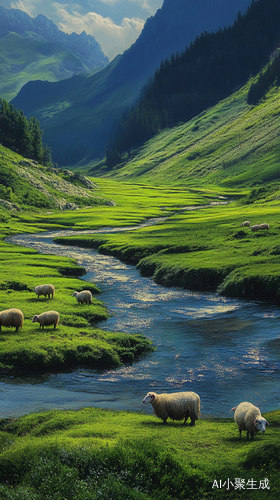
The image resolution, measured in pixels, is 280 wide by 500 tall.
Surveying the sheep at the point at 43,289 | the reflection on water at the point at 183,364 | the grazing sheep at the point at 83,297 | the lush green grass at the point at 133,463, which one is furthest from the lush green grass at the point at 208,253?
the lush green grass at the point at 133,463

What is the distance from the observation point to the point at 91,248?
7738 cm

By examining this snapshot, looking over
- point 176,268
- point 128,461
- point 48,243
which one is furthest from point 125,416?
point 48,243

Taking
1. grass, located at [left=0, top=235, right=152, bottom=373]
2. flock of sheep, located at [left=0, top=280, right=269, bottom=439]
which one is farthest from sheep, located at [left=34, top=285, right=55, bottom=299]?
flock of sheep, located at [left=0, top=280, right=269, bottom=439]

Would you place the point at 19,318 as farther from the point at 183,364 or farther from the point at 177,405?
the point at 177,405

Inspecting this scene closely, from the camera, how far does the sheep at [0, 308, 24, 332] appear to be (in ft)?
102

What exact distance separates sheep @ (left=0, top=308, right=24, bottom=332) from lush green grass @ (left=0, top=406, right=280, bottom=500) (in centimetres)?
1366

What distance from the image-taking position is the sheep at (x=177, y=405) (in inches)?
754

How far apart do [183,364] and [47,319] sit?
1127 cm

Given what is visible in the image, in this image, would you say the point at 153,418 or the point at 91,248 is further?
the point at 91,248

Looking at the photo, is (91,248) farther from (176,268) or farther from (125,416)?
(125,416)

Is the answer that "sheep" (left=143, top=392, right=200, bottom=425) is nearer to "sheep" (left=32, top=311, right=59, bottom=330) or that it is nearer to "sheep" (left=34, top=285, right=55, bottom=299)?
"sheep" (left=32, top=311, right=59, bottom=330)

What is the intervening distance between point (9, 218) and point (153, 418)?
94.5 meters

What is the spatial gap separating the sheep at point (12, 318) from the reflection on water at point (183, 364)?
6598 mm

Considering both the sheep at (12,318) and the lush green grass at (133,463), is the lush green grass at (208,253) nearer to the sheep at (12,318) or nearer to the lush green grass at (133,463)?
the sheep at (12,318)
